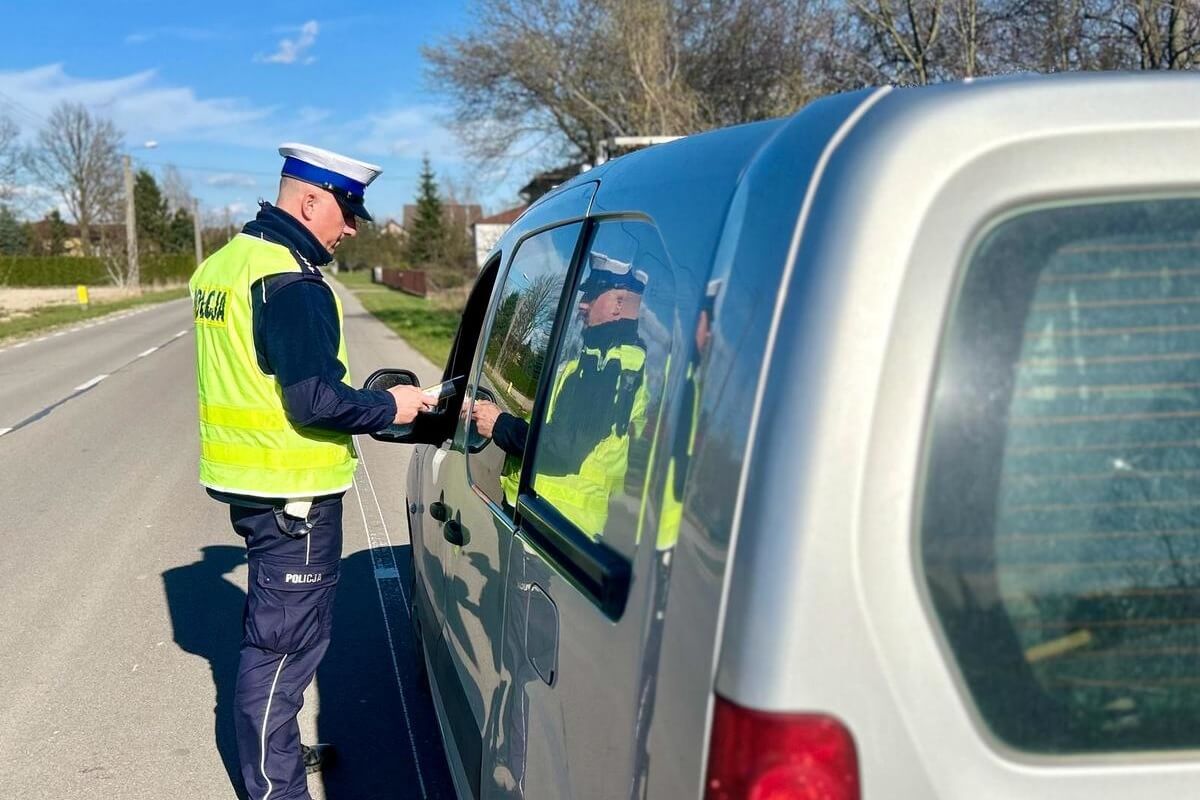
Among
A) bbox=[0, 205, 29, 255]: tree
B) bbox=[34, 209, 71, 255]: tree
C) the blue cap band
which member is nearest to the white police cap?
the blue cap band

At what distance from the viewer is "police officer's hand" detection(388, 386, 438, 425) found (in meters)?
3.12

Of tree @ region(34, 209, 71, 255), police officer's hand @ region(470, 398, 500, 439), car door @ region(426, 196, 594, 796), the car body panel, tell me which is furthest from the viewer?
tree @ region(34, 209, 71, 255)

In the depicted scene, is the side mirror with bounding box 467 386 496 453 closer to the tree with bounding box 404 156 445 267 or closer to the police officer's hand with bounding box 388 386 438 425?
the police officer's hand with bounding box 388 386 438 425

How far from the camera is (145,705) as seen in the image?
428 centimetres

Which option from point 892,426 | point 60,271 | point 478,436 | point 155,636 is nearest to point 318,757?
point 478,436

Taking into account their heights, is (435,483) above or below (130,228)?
below

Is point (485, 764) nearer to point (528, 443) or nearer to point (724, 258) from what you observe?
point (528, 443)

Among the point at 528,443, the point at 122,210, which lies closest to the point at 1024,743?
the point at 528,443

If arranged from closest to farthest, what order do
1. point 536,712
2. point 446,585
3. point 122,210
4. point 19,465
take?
point 536,712
point 446,585
point 19,465
point 122,210

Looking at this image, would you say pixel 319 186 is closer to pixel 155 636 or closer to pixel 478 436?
pixel 478 436

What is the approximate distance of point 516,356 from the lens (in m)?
2.68

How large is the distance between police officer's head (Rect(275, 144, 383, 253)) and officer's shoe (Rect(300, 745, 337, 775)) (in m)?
1.81

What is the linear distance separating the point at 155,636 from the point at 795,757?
4581mm

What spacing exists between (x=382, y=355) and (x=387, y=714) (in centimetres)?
1490
